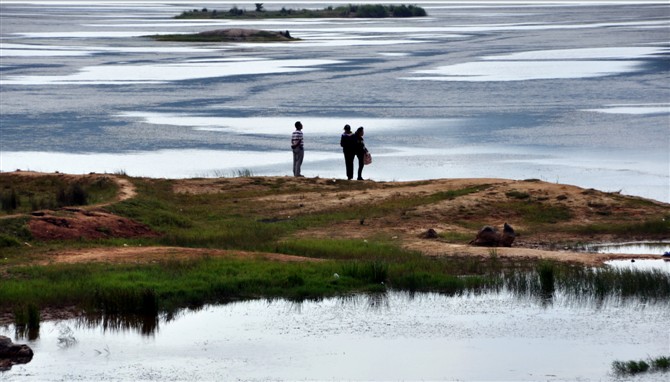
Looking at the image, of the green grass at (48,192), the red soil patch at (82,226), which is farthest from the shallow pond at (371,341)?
the green grass at (48,192)

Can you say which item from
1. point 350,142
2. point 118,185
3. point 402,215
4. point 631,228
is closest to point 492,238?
point 402,215

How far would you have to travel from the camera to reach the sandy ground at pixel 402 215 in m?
15.4

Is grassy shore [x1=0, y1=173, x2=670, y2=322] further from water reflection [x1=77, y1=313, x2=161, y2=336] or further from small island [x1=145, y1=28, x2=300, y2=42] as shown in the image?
small island [x1=145, y1=28, x2=300, y2=42]

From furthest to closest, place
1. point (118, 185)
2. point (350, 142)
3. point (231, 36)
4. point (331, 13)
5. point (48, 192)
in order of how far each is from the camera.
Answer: point (331, 13), point (231, 36), point (350, 142), point (48, 192), point (118, 185)

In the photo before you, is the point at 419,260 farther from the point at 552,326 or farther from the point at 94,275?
the point at 94,275

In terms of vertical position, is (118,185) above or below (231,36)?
above

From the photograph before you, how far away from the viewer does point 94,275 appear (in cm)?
1342

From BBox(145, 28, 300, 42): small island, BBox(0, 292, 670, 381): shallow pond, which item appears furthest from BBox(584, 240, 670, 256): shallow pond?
BBox(145, 28, 300, 42): small island

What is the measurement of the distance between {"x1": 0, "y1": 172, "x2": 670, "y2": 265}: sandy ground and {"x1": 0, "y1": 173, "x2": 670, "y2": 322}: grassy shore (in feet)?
0.16

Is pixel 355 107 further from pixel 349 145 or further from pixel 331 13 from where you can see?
pixel 331 13

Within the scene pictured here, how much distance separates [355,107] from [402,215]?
1686 cm

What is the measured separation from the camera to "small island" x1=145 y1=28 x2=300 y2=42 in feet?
216

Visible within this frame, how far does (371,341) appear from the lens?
1149 centimetres

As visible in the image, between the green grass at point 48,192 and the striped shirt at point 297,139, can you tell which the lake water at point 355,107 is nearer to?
the striped shirt at point 297,139
